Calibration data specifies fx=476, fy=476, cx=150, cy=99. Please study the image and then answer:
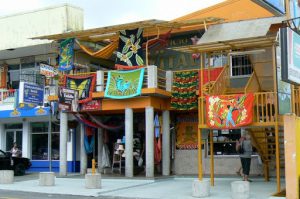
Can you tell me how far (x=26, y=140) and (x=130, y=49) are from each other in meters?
10.0

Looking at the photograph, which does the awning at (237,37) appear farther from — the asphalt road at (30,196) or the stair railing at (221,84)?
the asphalt road at (30,196)

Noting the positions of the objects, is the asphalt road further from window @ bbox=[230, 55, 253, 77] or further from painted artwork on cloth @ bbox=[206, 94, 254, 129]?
window @ bbox=[230, 55, 253, 77]

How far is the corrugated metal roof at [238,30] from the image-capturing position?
15.9 m

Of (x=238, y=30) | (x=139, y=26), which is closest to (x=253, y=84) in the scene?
(x=238, y=30)

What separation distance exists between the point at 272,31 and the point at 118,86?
6.94m

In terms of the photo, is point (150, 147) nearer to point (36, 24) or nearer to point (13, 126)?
point (36, 24)

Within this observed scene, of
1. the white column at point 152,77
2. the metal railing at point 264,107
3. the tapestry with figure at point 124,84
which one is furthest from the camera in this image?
the tapestry with figure at point 124,84

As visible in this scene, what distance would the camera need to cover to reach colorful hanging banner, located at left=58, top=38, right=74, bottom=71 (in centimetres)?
2297

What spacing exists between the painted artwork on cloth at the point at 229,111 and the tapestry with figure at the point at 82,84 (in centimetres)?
736

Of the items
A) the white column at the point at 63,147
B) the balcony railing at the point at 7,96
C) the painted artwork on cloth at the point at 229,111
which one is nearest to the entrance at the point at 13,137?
the balcony railing at the point at 7,96

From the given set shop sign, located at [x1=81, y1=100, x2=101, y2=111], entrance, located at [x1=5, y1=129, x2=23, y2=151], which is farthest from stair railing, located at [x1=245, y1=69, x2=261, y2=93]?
entrance, located at [x1=5, y1=129, x2=23, y2=151]

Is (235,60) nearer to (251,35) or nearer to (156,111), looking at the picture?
(156,111)

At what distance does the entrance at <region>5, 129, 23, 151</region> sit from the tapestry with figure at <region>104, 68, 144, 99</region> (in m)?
9.73

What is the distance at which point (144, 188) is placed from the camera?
17.4 metres
